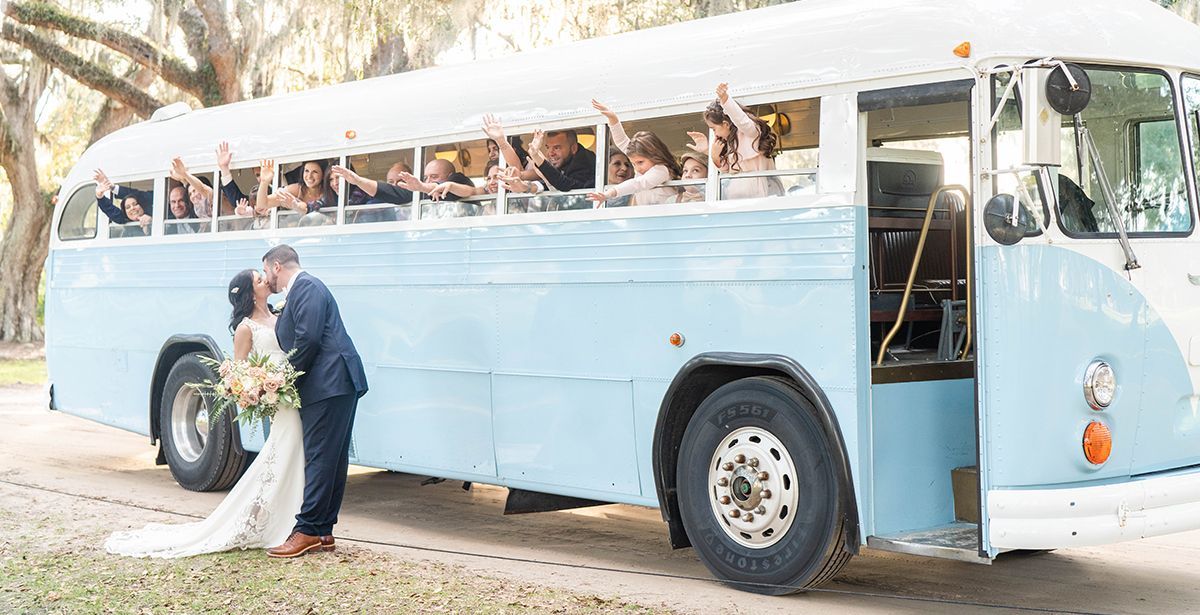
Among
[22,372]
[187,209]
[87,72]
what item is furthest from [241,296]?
[22,372]

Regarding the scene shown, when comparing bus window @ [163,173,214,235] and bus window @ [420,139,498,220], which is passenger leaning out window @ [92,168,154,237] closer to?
bus window @ [163,173,214,235]

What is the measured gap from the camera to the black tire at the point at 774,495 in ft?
22.7

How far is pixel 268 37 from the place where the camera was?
2050 centimetres

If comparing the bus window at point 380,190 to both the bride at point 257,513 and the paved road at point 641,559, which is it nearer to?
the bride at point 257,513

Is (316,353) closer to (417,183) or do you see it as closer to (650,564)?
(417,183)

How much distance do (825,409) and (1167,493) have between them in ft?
5.20

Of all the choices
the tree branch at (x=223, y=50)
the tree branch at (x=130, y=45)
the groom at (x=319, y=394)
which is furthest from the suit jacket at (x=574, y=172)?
the tree branch at (x=130, y=45)

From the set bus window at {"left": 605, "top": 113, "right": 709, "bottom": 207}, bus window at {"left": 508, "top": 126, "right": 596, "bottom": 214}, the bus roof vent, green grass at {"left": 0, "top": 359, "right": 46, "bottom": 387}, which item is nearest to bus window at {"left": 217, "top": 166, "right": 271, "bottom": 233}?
the bus roof vent

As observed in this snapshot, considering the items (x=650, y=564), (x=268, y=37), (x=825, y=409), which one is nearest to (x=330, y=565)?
(x=650, y=564)

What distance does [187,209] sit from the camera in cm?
1151

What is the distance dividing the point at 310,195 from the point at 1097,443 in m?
5.86

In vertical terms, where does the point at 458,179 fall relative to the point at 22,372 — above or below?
above

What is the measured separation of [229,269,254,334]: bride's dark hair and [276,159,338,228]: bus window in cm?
117

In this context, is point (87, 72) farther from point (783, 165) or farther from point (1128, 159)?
point (1128, 159)
